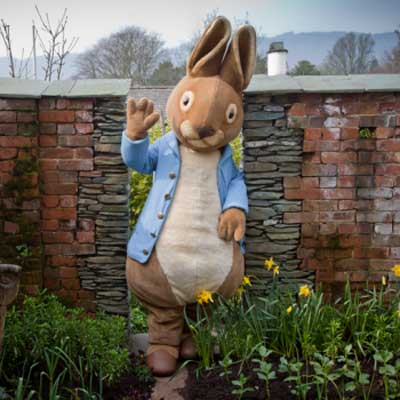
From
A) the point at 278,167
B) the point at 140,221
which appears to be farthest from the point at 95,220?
the point at 278,167

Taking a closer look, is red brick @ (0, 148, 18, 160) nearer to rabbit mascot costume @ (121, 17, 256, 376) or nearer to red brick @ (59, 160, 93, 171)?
red brick @ (59, 160, 93, 171)

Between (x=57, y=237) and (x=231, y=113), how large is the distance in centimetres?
141

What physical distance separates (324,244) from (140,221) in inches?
49.2

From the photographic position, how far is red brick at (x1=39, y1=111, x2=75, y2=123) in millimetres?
3309

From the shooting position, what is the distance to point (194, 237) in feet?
9.23

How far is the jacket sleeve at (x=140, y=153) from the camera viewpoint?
284cm

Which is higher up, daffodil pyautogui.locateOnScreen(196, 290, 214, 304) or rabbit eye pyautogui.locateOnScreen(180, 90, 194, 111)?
rabbit eye pyautogui.locateOnScreen(180, 90, 194, 111)

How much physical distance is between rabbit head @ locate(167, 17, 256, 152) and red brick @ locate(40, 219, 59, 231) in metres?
1.07

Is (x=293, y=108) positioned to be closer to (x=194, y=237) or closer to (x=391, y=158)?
(x=391, y=158)

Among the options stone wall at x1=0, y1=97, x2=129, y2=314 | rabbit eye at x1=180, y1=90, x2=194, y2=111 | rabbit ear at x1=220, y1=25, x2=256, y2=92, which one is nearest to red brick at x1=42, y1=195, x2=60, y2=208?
stone wall at x1=0, y1=97, x2=129, y2=314

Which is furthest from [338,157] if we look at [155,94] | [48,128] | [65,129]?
[155,94]

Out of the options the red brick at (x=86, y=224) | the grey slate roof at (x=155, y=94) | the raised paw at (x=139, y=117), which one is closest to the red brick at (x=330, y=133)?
the raised paw at (x=139, y=117)

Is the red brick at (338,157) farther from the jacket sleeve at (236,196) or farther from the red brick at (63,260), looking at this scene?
the red brick at (63,260)

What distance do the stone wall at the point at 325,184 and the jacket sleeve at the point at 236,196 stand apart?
1.35ft
